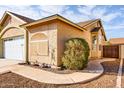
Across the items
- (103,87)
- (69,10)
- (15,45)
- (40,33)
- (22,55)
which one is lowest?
(103,87)

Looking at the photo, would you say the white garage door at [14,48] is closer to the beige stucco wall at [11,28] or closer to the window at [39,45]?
the beige stucco wall at [11,28]

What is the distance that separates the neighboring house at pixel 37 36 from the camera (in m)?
10.0

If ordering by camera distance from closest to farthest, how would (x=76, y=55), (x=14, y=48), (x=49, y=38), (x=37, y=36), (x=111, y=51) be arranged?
(x=76, y=55), (x=49, y=38), (x=37, y=36), (x=14, y=48), (x=111, y=51)

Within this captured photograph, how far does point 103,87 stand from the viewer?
6.27 metres

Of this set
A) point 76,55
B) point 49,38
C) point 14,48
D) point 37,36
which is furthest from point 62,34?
point 14,48

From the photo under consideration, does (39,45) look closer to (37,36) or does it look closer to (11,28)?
(37,36)

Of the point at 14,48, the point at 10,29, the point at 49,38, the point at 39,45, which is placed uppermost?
the point at 10,29

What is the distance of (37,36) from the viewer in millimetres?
11703

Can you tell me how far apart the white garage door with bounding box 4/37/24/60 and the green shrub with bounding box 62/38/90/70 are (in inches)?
207

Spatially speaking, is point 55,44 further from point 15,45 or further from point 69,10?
point 15,45

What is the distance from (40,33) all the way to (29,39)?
1.49 metres

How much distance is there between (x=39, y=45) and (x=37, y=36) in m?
0.88

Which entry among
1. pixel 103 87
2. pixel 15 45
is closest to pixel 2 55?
pixel 15 45
